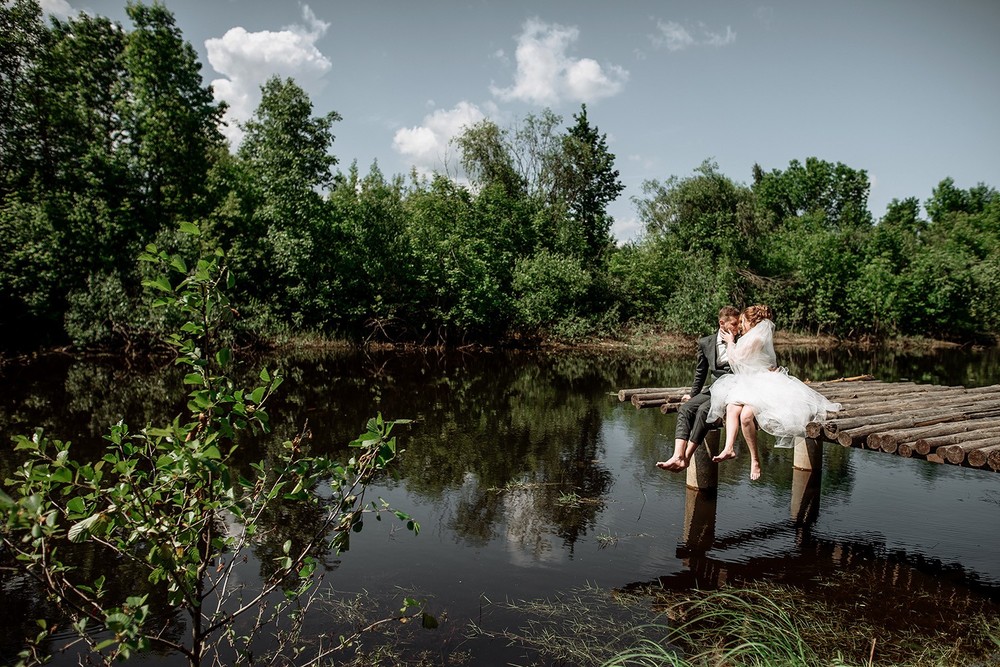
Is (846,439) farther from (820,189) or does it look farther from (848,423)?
(820,189)

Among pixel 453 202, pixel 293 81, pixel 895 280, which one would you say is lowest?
pixel 895 280

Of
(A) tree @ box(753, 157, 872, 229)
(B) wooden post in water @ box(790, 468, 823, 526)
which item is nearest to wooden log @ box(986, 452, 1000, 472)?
(B) wooden post in water @ box(790, 468, 823, 526)

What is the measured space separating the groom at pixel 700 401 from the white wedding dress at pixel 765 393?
220 millimetres

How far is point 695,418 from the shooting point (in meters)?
8.07

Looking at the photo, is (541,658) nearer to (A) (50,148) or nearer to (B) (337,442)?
(B) (337,442)

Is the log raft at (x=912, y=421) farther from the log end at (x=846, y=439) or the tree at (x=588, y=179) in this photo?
the tree at (x=588, y=179)

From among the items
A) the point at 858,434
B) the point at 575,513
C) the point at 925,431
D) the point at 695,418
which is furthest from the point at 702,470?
the point at 925,431

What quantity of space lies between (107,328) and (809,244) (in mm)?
36233

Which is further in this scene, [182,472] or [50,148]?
[50,148]

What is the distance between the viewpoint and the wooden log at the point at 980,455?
6.14 m

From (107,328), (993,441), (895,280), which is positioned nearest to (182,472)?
(993,441)

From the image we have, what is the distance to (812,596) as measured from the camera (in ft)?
19.7

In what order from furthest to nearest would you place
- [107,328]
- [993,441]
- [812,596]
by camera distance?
[107,328], [993,441], [812,596]

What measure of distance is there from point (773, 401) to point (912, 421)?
1662 millimetres
